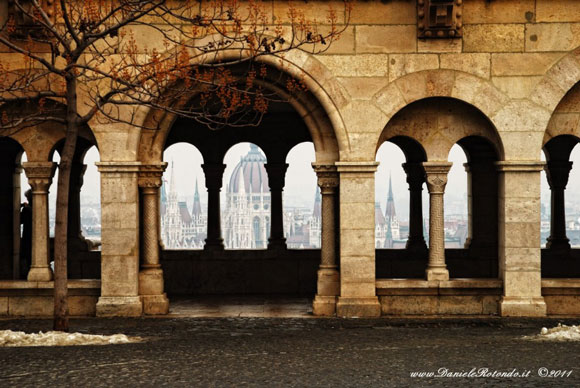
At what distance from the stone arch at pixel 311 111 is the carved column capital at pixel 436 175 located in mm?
1340

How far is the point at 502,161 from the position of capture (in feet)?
48.6

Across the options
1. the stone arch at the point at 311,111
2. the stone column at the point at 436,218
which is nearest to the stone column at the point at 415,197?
the stone column at the point at 436,218

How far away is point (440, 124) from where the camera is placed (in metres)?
15.1

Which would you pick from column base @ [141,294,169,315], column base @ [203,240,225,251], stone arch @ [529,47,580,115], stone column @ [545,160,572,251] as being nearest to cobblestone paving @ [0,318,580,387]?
column base @ [141,294,169,315]

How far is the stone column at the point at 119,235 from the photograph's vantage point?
14.7m

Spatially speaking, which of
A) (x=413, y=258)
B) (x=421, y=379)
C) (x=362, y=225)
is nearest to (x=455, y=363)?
(x=421, y=379)

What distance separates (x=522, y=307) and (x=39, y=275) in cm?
709

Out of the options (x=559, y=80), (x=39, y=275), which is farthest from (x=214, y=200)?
(x=559, y=80)

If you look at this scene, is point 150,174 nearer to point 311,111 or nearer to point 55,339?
point 311,111

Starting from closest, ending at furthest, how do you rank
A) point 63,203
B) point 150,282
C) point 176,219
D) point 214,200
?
point 63,203
point 150,282
point 214,200
point 176,219

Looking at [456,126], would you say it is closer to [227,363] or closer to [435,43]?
[435,43]

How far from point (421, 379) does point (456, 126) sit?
6.22 meters

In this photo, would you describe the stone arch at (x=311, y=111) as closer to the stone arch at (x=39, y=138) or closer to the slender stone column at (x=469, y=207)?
the stone arch at (x=39, y=138)

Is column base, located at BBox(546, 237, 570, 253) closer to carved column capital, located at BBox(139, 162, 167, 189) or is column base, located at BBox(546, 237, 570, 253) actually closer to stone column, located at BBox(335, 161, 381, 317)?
stone column, located at BBox(335, 161, 381, 317)
